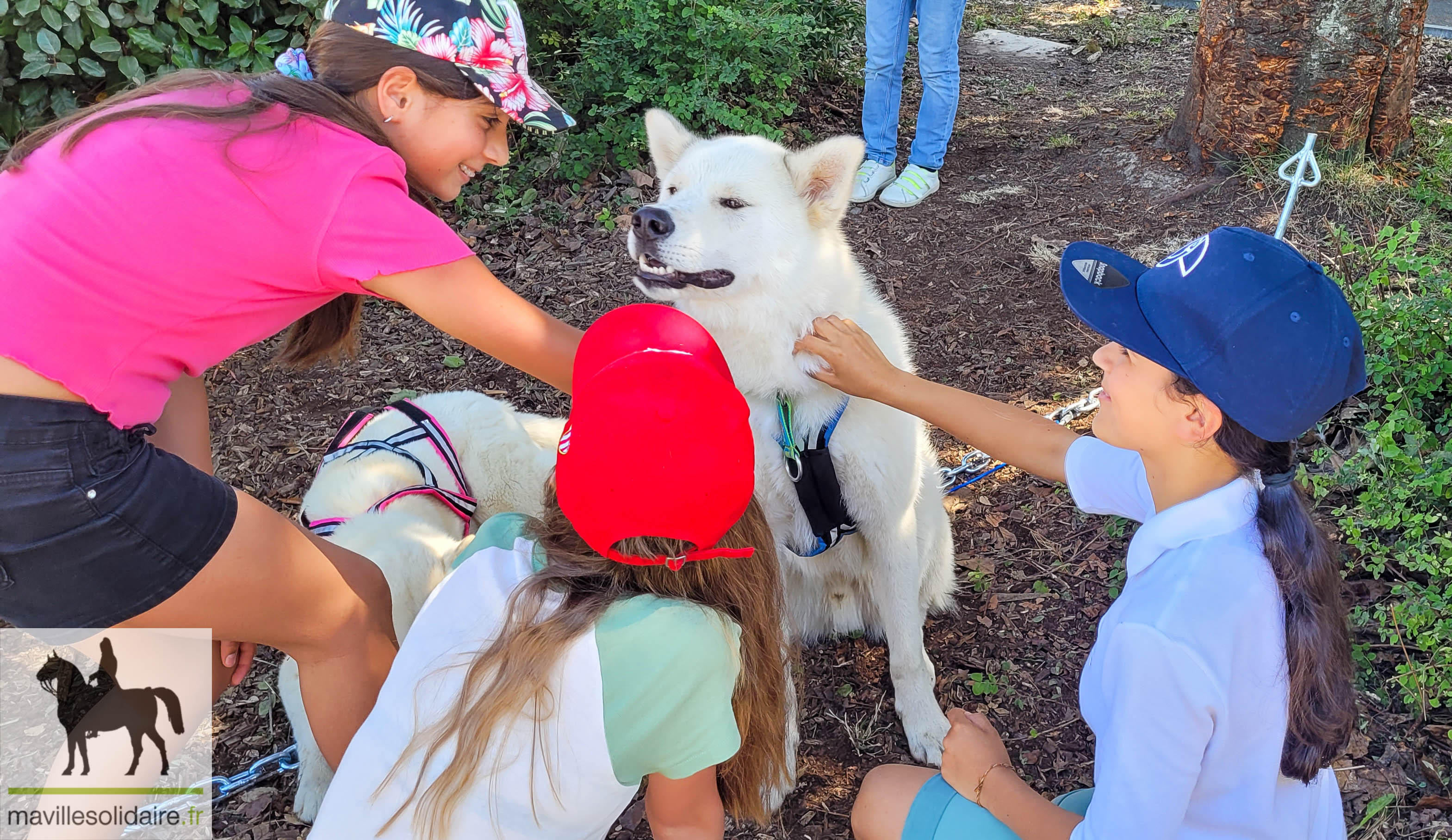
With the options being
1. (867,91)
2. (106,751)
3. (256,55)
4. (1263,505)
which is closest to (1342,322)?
(1263,505)

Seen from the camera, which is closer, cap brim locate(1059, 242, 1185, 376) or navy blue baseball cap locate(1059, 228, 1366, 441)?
navy blue baseball cap locate(1059, 228, 1366, 441)

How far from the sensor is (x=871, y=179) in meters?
5.23

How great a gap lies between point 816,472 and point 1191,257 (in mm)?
1195

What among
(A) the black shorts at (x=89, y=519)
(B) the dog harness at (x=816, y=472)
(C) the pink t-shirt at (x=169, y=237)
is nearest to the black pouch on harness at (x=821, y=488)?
(B) the dog harness at (x=816, y=472)

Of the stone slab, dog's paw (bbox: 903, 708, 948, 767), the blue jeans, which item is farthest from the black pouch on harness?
the stone slab

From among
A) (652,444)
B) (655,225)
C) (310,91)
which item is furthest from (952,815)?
(310,91)

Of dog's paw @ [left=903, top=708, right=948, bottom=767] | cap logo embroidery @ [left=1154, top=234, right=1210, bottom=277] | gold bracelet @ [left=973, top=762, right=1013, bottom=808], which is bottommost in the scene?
dog's paw @ [left=903, top=708, right=948, bottom=767]

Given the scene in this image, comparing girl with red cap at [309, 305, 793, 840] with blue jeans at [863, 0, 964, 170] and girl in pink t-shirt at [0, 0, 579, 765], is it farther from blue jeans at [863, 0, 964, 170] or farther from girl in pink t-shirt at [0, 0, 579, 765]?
blue jeans at [863, 0, 964, 170]

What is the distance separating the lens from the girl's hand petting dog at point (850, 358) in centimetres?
224

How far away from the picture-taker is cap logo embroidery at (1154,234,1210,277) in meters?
Answer: 1.54

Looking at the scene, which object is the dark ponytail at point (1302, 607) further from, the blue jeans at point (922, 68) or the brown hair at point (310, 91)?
the blue jeans at point (922, 68)

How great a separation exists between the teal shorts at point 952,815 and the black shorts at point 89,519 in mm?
1520

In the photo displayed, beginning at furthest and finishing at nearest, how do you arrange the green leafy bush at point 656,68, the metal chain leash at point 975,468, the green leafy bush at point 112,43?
1. the green leafy bush at point 656,68
2. the green leafy bush at point 112,43
3. the metal chain leash at point 975,468

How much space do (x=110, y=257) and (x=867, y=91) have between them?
4277 mm
